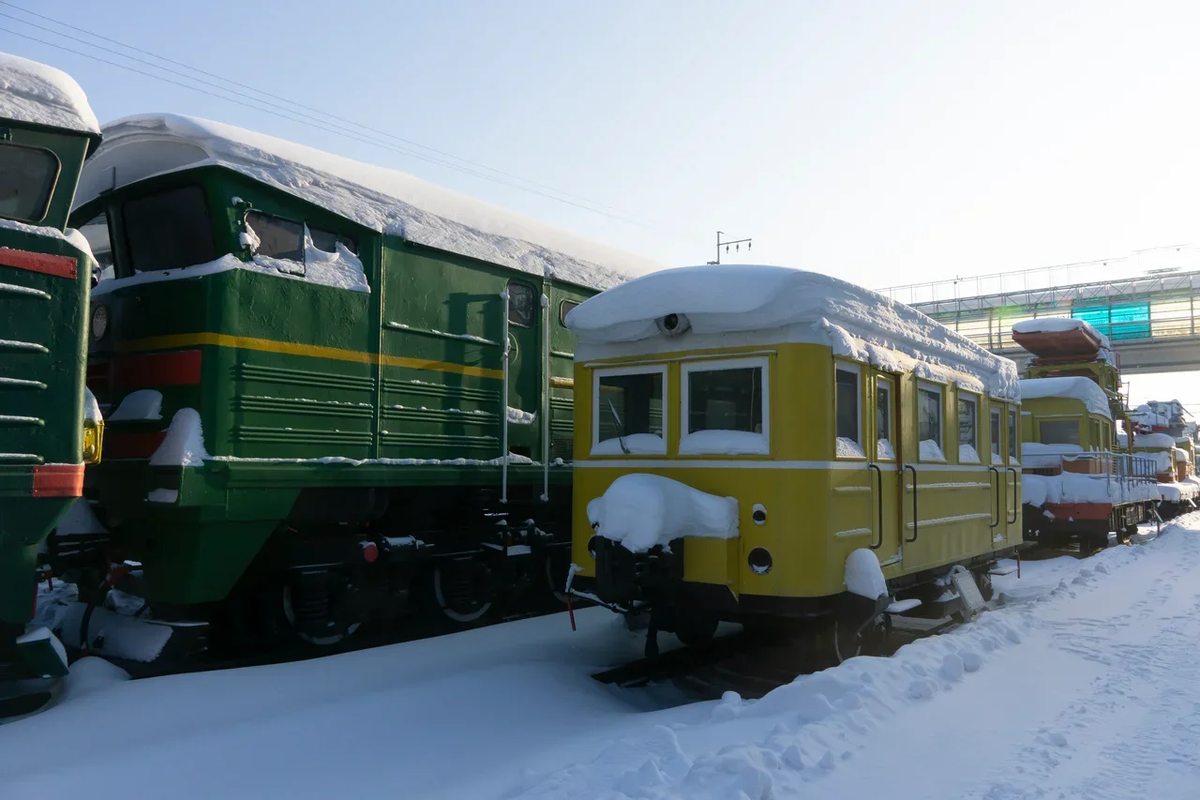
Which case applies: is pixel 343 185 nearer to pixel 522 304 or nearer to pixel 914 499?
pixel 522 304

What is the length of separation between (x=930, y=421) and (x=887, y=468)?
4.17 ft

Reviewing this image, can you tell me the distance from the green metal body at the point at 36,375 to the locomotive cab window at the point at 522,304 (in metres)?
3.90

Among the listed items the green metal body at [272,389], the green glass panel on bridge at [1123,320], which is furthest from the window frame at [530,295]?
the green glass panel on bridge at [1123,320]

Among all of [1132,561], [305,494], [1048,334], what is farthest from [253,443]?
[1048,334]

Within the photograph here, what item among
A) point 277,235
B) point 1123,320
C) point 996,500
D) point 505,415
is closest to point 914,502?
point 996,500

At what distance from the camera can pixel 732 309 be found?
5.94 m

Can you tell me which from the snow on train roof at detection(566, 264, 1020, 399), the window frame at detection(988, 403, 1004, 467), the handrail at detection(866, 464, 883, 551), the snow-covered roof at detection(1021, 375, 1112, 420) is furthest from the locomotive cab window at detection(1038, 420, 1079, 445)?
the handrail at detection(866, 464, 883, 551)

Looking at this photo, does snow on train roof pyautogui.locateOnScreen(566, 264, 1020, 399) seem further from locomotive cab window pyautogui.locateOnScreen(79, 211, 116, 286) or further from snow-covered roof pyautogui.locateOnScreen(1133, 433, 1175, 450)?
snow-covered roof pyautogui.locateOnScreen(1133, 433, 1175, 450)

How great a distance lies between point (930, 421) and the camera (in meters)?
7.75

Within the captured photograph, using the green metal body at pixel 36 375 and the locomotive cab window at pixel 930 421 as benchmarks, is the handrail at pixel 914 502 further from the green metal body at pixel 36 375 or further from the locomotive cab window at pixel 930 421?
the green metal body at pixel 36 375

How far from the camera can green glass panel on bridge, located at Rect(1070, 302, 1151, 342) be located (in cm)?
3628

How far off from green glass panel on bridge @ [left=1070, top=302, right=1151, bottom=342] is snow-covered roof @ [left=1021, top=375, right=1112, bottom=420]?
2251cm

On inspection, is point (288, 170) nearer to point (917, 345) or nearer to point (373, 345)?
point (373, 345)

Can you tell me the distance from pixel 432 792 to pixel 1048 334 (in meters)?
17.3
